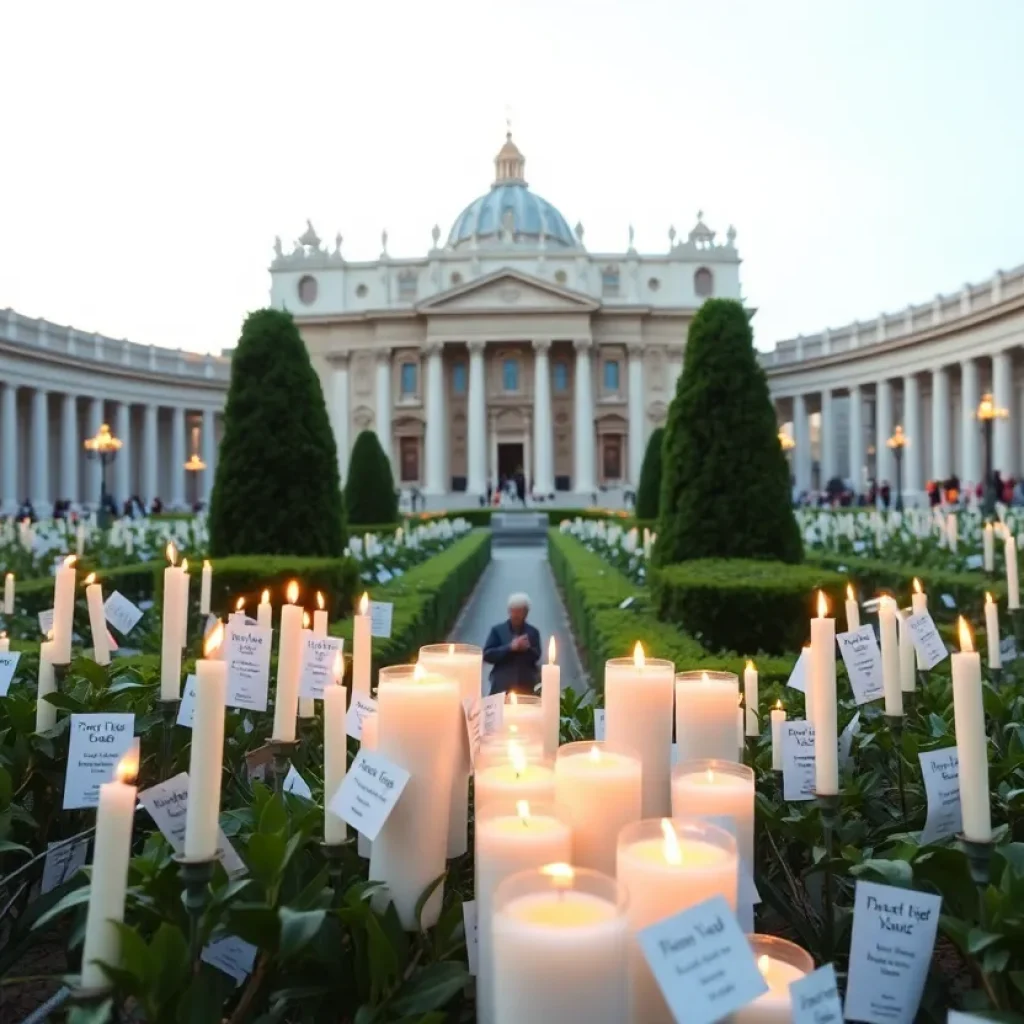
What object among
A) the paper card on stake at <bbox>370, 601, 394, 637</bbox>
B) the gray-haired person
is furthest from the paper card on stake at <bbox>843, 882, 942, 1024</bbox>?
the gray-haired person

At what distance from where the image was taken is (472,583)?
18.6 m

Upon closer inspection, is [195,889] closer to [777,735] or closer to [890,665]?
[777,735]

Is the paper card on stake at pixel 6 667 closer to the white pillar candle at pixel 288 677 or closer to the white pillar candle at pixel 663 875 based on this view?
the white pillar candle at pixel 288 677

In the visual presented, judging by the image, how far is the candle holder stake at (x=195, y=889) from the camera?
1.62 metres

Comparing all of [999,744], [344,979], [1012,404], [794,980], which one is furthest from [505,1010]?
[1012,404]

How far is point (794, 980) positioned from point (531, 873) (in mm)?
448

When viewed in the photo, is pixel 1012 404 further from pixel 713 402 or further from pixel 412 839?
pixel 412 839

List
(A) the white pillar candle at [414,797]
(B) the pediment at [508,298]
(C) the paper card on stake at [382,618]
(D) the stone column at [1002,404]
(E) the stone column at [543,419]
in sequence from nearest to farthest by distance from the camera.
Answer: (A) the white pillar candle at [414,797]
(C) the paper card on stake at [382,618]
(D) the stone column at [1002,404]
(B) the pediment at [508,298]
(E) the stone column at [543,419]

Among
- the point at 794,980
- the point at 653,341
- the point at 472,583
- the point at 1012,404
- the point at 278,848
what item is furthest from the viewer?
the point at 653,341

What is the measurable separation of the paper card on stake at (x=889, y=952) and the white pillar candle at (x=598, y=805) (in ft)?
1.53

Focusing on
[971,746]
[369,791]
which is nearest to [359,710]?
[369,791]

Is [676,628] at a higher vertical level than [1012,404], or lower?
lower

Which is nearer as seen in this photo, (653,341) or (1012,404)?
(1012,404)

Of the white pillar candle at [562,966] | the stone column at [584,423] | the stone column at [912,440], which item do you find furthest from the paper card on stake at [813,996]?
the stone column at [584,423]
